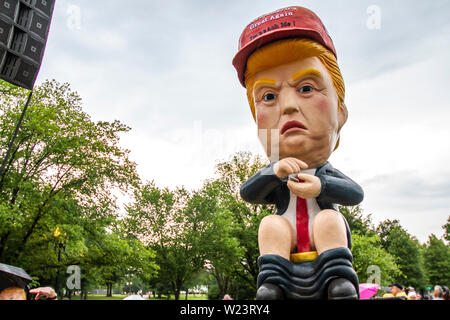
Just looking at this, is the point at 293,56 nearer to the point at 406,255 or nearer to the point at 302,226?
the point at 302,226

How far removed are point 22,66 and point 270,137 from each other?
463cm

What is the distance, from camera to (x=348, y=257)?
9.46 ft

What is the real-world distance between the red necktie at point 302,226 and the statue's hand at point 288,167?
32cm

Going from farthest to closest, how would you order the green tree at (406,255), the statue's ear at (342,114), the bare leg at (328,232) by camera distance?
1. the green tree at (406,255)
2. the statue's ear at (342,114)
3. the bare leg at (328,232)

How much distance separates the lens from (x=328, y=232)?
2979mm

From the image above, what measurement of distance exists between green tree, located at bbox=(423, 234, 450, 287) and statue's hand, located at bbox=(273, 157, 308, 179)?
1587 inches

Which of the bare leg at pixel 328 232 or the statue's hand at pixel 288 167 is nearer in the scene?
the bare leg at pixel 328 232

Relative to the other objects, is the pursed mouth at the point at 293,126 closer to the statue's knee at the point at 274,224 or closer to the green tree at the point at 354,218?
the statue's knee at the point at 274,224

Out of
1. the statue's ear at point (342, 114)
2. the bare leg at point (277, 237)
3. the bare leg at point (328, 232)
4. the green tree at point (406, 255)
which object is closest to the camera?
the bare leg at point (328, 232)

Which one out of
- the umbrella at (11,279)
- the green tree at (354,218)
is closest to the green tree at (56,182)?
the umbrella at (11,279)

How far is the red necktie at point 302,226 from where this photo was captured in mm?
3145

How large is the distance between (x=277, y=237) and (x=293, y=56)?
1.83 m
